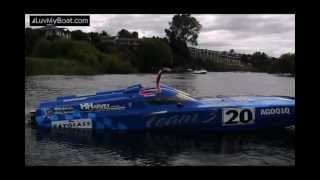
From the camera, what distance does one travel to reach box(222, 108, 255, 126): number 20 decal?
7.92 metres

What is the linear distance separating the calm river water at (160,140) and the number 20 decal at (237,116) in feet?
0.82

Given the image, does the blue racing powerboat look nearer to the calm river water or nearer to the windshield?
the windshield

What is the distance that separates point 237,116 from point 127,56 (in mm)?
2289

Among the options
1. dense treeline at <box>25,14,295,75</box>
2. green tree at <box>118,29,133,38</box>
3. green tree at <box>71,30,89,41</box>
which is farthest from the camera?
dense treeline at <box>25,14,295,75</box>

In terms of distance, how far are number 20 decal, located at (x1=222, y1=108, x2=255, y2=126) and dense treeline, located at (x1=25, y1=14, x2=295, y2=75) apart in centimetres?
123

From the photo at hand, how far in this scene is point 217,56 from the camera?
22.1 feet

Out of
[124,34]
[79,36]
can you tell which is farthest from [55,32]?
[124,34]

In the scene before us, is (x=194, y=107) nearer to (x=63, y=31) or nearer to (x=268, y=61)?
(x=268, y=61)

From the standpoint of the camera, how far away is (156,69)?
6641mm

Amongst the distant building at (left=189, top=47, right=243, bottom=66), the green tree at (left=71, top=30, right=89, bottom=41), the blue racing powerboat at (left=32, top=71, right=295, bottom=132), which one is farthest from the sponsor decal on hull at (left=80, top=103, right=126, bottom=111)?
the distant building at (left=189, top=47, right=243, bottom=66)

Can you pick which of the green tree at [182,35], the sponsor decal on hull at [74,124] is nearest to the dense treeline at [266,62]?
the green tree at [182,35]

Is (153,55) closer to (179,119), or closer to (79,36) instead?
(79,36)
